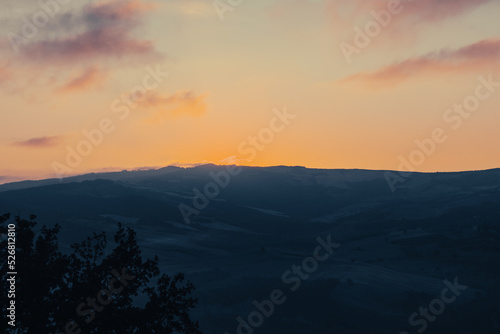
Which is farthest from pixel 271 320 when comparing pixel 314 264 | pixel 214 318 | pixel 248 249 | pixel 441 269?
pixel 248 249

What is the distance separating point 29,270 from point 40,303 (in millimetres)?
1703

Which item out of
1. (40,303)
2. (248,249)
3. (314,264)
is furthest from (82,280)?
(248,249)

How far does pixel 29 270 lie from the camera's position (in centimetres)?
2981

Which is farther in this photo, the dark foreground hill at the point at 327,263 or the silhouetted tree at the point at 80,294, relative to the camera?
the dark foreground hill at the point at 327,263

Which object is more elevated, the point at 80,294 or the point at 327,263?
the point at 80,294

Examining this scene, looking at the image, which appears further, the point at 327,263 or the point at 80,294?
the point at 327,263

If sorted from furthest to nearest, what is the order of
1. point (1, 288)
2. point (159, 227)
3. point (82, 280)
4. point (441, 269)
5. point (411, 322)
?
point (159, 227) < point (441, 269) < point (411, 322) < point (82, 280) < point (1, 288)

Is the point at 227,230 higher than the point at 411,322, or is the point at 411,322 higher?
the point at 227,230

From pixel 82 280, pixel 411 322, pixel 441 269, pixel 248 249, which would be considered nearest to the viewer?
pixel 82 280

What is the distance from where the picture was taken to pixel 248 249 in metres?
149

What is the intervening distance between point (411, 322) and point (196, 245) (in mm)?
73090

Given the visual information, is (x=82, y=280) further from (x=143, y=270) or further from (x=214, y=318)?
(x=214, y=318)

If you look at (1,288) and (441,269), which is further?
(441,269)

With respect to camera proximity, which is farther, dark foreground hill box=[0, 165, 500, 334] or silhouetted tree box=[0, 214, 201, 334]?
dark foreground hill box=[0, 165, 500, 334]
